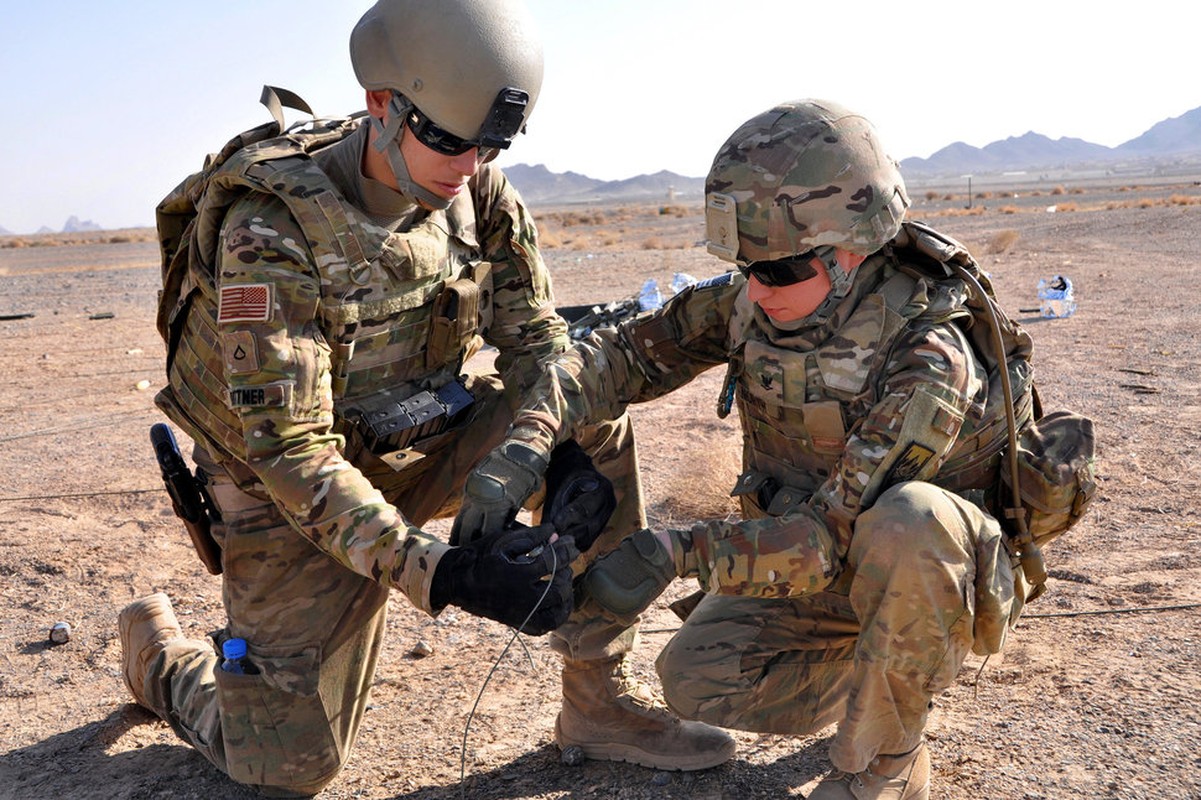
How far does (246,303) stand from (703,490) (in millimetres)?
3016

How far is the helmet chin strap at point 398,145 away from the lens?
3.41m

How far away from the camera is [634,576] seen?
3027 mm

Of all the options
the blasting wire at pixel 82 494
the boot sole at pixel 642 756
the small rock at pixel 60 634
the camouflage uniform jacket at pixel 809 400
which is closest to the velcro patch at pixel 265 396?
the camouflage uniform jacket at pixel 809 400

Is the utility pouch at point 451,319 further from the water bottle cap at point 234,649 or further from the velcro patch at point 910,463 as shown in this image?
the velcro patch at point 910,463

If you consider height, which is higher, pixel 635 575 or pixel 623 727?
pixel 635 575

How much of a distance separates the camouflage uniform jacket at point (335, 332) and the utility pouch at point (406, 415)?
0.05 meters

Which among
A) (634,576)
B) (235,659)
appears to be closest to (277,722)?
(235,659)

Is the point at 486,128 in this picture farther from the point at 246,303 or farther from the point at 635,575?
the point at 635,575

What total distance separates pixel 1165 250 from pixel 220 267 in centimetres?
1657

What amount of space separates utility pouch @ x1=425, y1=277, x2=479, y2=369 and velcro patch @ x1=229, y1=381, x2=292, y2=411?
74 cm

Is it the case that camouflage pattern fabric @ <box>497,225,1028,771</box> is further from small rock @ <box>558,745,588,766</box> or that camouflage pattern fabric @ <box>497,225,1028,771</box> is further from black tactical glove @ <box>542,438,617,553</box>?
small rock @ <box>558,745,588,766</box>

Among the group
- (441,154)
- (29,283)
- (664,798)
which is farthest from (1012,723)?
(29,283)

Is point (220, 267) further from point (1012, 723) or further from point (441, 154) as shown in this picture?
point (1012, 723)

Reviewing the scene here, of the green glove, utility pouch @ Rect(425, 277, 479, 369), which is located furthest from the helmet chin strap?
the green glove
